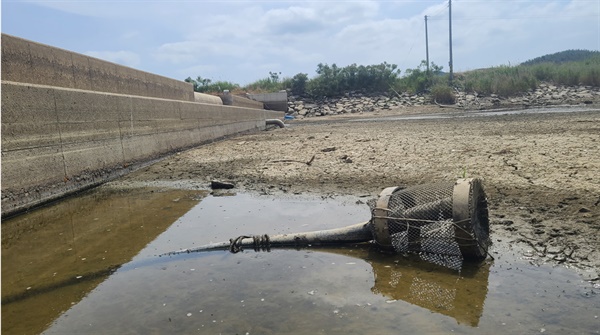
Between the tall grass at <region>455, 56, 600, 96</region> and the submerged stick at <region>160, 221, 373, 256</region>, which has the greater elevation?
the tall grass at <region>455, 56, 600, 96</region>

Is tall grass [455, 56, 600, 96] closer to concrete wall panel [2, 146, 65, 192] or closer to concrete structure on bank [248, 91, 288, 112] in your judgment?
concrete structure on bank [248, 91, 288, 112]

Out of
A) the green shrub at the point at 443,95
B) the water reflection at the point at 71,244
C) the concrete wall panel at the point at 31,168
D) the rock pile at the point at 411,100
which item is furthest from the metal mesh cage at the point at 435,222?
the green shrub at the point at 443,95

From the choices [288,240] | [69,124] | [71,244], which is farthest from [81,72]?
[288,240]

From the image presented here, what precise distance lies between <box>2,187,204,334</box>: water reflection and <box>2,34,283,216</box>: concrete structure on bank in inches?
17.4

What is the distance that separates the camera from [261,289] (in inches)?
127

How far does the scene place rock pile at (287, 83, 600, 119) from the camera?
3244cm

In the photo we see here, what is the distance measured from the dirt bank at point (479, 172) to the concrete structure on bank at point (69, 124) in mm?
680

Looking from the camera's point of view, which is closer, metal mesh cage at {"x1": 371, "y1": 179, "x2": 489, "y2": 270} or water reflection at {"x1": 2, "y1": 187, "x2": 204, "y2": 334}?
water reflection at {"x1": 2, "y1": 187, "x2": 204, "y2": 334}

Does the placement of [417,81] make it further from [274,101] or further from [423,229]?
[423,229]

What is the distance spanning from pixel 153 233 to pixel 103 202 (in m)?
1.93

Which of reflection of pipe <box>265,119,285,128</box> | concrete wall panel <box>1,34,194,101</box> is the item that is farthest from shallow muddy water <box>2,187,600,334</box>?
reflection of pipe <box>265,119,285,128</box>

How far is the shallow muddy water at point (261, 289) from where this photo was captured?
8.89 ft

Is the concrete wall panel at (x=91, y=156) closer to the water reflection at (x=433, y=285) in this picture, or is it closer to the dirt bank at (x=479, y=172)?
the dirt bank at (x=479, y=172)

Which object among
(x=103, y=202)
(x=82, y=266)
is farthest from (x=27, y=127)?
(x=82, y=266)
